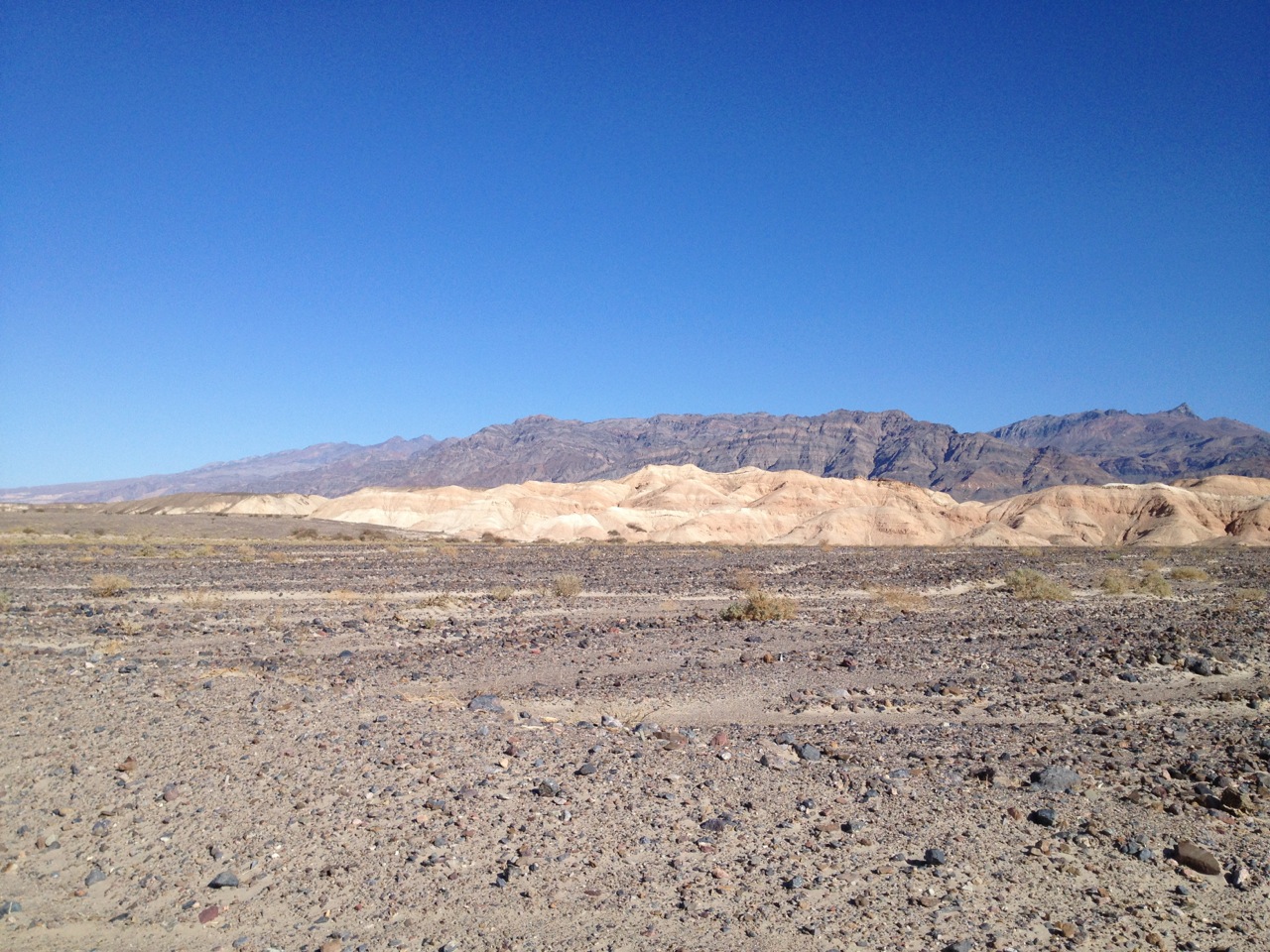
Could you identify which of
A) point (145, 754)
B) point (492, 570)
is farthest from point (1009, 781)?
point (492, 570)

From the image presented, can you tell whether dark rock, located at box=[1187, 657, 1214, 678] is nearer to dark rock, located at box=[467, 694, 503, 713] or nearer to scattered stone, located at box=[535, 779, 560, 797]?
dark rock, located at box=[467, 694, 503, 713]

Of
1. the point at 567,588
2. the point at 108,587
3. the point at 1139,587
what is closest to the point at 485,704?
the point at 567,588

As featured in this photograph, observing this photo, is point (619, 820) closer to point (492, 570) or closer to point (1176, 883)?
point (1176, 883)

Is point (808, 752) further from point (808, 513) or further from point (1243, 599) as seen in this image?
point (808, 513)

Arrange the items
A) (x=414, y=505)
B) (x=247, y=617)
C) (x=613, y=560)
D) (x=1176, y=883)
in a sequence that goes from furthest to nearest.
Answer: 1. (x=414, y=505)
2. (x=613, y=560)
3. (x=247, y=617)
4. (x=1176, y=883)

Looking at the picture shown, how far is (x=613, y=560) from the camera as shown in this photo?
1699 inches

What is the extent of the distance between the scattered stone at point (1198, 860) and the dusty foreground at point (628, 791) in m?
0.02

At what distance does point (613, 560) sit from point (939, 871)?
37.5 metres

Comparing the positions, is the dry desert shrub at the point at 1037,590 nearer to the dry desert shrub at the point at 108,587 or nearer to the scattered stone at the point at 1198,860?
the scattered stone at the point at 1198,860

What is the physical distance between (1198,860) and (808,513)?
91.9 meters

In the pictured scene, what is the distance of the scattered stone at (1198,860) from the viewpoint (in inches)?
233

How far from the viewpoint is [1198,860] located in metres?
5.97

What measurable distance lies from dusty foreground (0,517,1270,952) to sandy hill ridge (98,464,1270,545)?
57283mm

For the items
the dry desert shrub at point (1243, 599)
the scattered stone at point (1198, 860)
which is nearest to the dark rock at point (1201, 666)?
the scattered stone at point (1198, 860)
